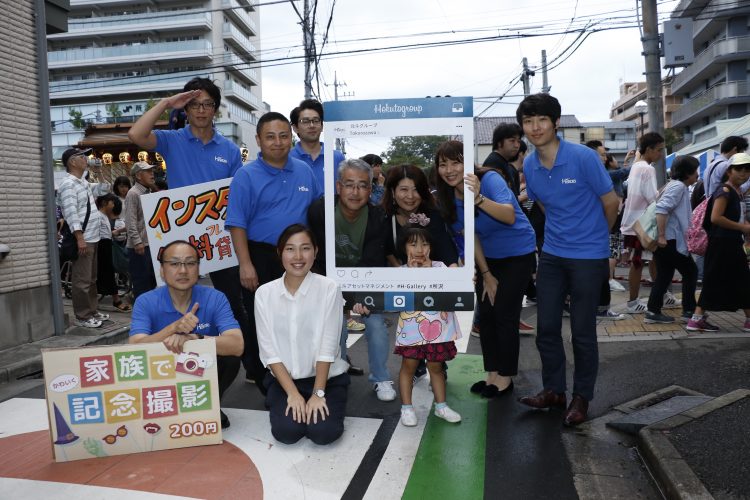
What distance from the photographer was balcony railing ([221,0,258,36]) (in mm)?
49344

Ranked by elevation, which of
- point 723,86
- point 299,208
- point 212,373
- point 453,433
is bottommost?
point 453,433

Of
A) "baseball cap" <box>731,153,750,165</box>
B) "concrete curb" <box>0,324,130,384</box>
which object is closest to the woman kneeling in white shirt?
"concrete curb" <box>0,324,130,384</box>

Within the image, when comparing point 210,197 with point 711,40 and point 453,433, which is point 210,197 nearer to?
point 453,433

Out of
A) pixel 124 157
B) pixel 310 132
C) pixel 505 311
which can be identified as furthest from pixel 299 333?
pixel 124 157

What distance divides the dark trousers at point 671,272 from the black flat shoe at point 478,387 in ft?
9.29

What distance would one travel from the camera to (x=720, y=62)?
108 ft

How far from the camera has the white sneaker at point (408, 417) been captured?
3.56 m

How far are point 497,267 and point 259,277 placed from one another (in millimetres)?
1694

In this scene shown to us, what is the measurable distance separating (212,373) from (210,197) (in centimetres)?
137

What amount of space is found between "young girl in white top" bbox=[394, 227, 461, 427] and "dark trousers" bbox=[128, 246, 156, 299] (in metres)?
3.17

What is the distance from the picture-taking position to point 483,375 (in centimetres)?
466

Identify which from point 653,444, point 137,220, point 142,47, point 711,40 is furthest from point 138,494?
point 142,47

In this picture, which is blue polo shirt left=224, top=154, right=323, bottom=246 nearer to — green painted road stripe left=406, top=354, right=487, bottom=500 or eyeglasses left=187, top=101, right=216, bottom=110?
eyeglasses left=187, top=101, right=216, bottom=110

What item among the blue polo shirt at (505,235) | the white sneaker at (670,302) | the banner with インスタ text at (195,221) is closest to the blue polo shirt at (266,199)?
the banner with インスタ text at (195,221)
